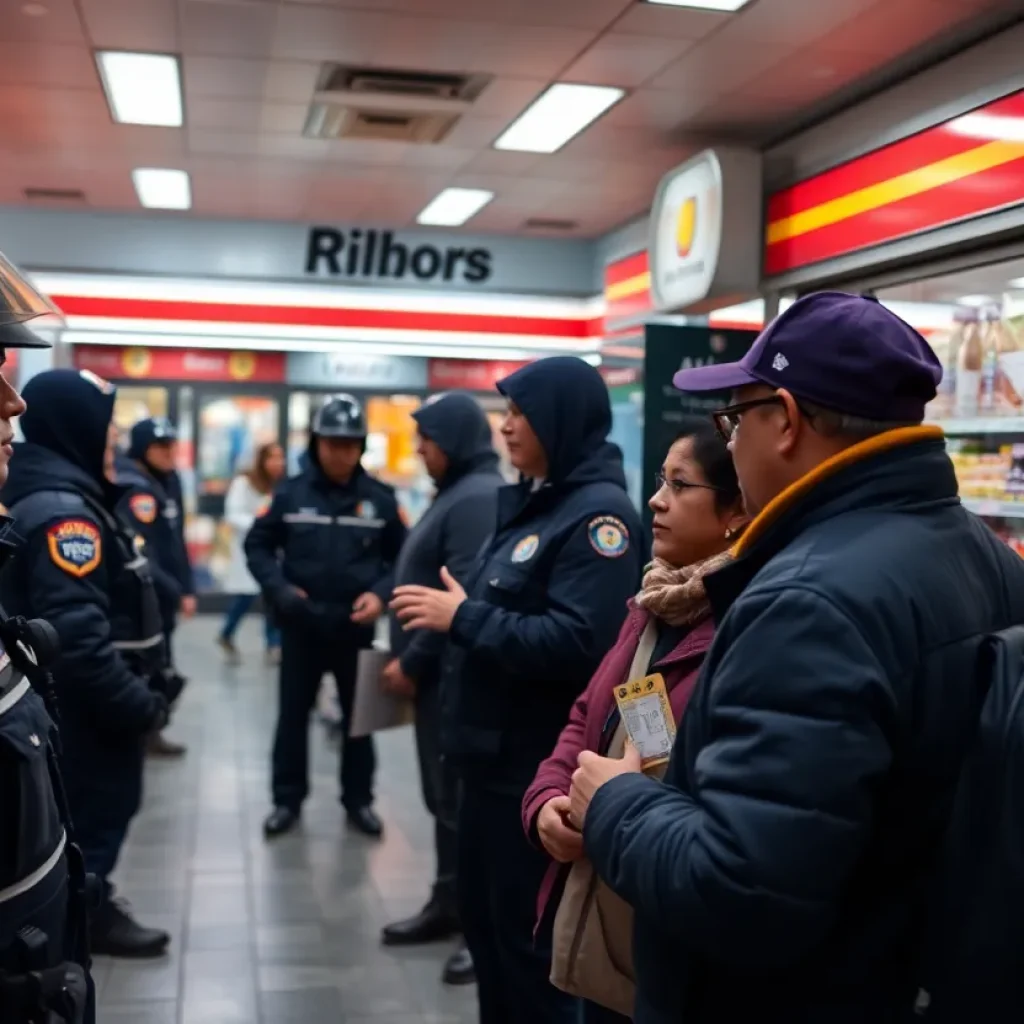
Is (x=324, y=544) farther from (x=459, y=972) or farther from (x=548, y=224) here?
(x=548, y=224)

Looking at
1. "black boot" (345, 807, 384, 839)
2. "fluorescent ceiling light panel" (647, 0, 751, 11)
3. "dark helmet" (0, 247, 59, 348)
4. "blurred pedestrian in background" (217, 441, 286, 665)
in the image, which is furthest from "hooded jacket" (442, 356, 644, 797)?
"blurred pedestrian in background" (217, 441, 286, 665)

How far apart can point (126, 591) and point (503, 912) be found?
57.4 inches

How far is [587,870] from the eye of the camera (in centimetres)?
182

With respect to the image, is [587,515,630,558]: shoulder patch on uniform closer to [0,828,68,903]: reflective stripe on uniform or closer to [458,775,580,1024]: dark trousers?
[458,775,580,1024]: dark trousers

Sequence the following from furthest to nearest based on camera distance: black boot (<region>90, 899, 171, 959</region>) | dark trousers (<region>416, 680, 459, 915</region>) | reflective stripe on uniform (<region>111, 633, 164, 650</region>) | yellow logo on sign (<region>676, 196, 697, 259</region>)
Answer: yellow logo on sign (<region>676, 196, 697, 259</region>), dark trousers (<region>416, 680, 459, 915</region>), black boot (<region>90, 899, 171, 959</region>), reflective stripe on uniform (<region>111, 633, 164, 650</region>)

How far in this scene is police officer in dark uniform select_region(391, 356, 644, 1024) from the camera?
2637 mm

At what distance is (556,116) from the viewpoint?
5699 mm

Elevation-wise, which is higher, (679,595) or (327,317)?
(327,317)

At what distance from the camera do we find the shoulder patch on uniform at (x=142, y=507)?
5.74 metres

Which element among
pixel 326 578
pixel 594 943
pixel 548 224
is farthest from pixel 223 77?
pixel 594 943

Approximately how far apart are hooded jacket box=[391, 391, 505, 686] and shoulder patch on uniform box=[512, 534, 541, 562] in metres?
0.87

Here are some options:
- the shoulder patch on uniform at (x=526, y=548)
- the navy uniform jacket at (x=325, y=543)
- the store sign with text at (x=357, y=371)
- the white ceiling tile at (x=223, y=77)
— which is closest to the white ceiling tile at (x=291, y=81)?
the white ceiling tile at (x=223, y=77)

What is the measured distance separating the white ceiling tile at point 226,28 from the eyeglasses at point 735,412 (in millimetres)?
3384

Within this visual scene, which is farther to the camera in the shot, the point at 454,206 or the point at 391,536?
the point at 454,206
